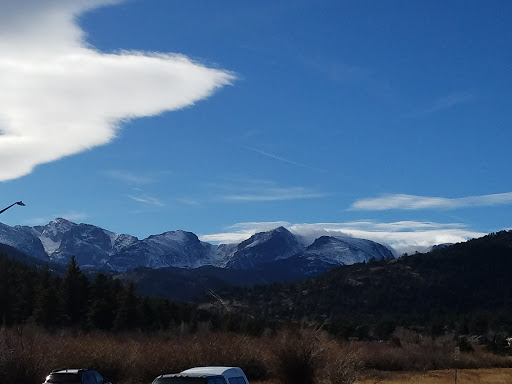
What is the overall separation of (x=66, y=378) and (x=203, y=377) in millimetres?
9706

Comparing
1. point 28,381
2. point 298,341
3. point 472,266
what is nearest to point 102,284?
point 28,381

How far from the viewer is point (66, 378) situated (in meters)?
21.3

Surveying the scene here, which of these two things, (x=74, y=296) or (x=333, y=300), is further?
(x=333, y=300)

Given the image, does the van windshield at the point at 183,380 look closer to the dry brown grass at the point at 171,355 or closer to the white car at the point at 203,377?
the white car at the point at 203,377

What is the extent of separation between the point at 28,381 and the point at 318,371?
450 inches

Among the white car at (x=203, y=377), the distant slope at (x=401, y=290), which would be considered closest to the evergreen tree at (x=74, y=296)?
the white car at (x=203, y=377)

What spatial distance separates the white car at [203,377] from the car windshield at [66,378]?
8.00m

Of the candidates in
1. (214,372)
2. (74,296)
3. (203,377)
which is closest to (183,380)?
(203,377)

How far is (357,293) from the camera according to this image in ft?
563

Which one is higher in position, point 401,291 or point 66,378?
point 401,291

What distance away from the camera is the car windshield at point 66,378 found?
69.6 ft

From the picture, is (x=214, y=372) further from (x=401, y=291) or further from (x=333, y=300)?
(x=401, y=291)

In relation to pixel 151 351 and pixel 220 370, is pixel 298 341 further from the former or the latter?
pixel 151 351

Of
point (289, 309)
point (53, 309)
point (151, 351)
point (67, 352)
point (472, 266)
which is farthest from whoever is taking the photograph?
point (472, 266)
